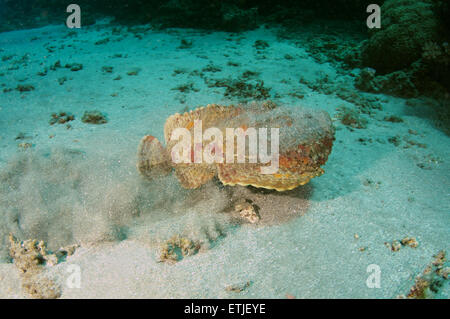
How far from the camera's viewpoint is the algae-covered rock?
23.0 feet

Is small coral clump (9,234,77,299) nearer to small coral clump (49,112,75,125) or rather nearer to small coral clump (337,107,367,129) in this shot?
small coral clump (49,112,75,125)

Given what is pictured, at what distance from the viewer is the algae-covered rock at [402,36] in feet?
23.0

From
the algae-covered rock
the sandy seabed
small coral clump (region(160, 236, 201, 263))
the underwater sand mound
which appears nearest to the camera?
the sandy seabed

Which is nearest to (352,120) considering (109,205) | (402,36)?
(402,36)

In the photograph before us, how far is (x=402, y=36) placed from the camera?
23.6 ft

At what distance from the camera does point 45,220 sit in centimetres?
303

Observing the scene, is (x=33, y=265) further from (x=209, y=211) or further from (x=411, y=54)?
(x=411, y=54)

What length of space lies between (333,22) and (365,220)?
43.0ft

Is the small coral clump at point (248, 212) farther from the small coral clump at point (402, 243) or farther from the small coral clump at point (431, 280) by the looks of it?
the small coral clump at point (431, 280)

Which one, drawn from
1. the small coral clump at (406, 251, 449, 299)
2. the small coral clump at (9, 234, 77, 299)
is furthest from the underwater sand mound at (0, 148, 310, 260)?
the small coral clump at (406, 251, 449, 299)

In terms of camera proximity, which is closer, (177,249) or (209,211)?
(177,249)

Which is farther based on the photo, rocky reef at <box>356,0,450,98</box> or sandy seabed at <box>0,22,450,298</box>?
rocky reef at <box>356,0,450,98</box>

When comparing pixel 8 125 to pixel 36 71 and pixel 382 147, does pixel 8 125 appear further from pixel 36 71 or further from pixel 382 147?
pixel 382 147
